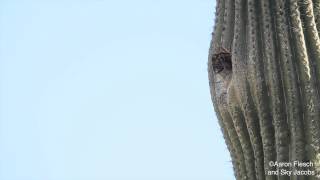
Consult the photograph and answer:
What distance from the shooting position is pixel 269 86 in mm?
13398

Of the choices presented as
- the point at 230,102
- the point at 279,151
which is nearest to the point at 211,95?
the point at 230,102

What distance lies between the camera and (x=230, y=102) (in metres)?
13.8

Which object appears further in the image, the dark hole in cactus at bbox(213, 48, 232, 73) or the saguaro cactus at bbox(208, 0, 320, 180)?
the dark hole in cactus at bbox(213, 48, 232, 73)

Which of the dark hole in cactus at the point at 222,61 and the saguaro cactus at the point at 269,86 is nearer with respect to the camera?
the saguaro cactus at the point at 269,86

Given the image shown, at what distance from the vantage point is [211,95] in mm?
14156

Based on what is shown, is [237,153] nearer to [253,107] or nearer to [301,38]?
[253,107]

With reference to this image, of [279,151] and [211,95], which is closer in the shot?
[279,151]

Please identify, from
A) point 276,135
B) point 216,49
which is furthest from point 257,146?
point 216,49

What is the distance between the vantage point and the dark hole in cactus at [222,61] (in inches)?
545

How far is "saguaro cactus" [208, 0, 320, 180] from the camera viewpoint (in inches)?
522

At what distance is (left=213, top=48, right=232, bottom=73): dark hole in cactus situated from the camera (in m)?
13.9

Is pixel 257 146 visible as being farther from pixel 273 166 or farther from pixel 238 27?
pixel 238 27

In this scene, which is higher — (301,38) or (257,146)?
(301,38)

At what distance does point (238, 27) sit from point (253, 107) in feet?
3.04
